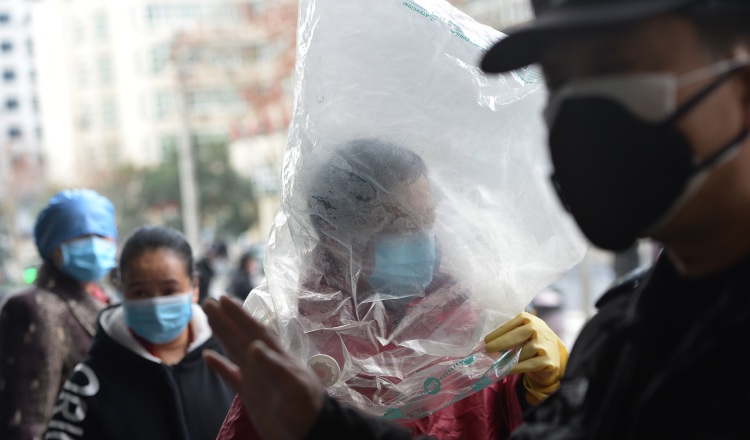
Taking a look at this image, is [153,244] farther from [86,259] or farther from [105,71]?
[105,71]

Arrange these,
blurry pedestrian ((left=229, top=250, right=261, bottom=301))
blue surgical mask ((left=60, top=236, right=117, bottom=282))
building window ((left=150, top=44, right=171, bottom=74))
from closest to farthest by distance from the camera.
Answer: blue surgical mask ((left=60, top=236, right=117, bottom=282)) < blurry pedestrian ((left=229, top=250, right=261, bottom=301)) < building window ((left=150, top=44, right=171, bottom=74))

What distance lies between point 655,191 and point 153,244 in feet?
7.40

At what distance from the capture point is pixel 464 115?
6.47 ft

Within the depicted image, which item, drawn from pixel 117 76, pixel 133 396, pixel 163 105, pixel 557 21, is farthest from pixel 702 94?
pixel 117 76

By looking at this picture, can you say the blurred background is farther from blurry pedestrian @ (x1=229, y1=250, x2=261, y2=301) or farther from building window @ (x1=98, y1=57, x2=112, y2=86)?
blurry pedestrian @ (x1=229, y1=250, x2=261, y2=301)

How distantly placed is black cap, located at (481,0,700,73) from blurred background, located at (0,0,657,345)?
1.42m

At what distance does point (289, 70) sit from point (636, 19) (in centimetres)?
1583

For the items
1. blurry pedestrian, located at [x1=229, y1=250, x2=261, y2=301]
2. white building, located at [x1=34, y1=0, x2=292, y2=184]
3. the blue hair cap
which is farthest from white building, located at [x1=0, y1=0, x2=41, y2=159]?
the blue hair cap

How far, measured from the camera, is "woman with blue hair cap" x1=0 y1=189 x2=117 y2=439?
10.5 feet

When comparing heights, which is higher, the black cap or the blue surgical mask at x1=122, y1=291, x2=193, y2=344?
the black cap

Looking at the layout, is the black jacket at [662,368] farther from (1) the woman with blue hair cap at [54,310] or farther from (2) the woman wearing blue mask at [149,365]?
(1) the woman with blue hair cap at [54,310]

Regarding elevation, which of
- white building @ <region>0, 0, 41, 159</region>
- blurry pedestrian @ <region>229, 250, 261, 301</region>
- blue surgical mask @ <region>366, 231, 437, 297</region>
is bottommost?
white building @ <region>0, 0, 41, 159</region>

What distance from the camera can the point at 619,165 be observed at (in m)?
1.06

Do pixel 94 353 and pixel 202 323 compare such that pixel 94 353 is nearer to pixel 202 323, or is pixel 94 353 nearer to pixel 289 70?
pixel 202 323
